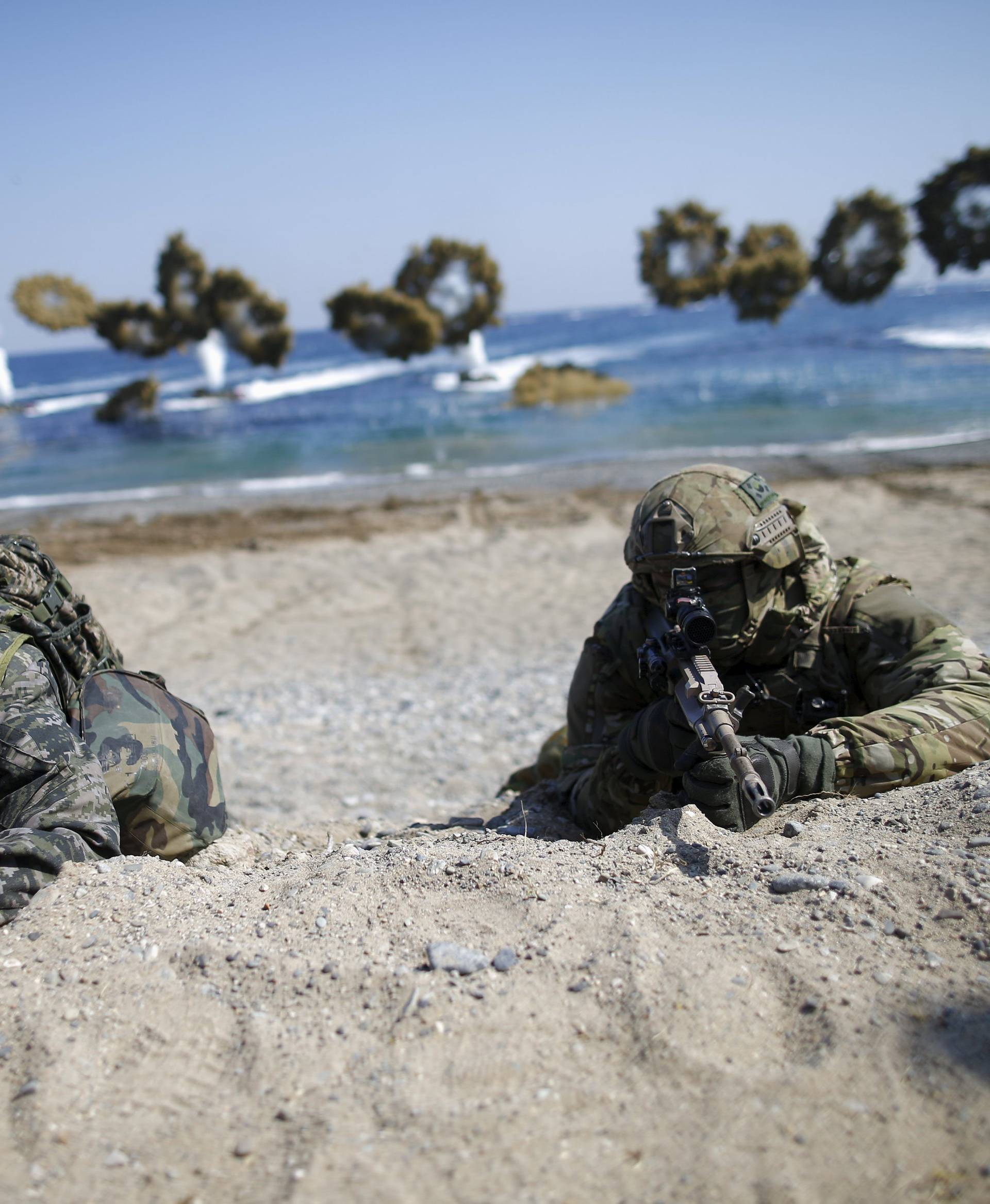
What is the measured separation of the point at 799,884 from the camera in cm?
228

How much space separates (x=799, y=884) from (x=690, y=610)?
928mm

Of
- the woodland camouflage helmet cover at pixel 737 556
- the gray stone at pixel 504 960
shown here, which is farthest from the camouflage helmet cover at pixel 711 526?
the gray stone at pixel 504 960

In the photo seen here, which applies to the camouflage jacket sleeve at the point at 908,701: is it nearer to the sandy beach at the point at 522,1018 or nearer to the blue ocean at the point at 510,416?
the sandy beach at the point at 522,1018

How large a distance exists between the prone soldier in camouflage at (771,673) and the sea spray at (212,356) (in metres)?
39.7

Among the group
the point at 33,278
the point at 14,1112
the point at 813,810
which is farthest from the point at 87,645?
the point at 33,278

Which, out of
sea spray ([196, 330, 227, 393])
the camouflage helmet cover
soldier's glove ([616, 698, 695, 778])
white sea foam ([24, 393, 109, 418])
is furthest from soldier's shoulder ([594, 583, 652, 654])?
white sea foam ([24, 393, 109, 418])

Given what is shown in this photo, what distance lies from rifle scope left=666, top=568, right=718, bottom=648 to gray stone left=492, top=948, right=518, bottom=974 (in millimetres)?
1151

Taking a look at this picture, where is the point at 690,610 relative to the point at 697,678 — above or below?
above

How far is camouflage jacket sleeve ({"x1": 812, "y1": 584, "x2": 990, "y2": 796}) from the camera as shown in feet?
9.42

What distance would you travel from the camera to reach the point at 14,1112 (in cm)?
178

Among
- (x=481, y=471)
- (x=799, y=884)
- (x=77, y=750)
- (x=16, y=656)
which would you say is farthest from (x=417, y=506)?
(x=799, y=884)

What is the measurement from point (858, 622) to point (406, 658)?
4997 mm

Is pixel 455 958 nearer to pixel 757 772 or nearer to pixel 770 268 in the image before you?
pixel 757 772

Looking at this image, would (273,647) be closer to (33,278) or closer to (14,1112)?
(14,1112)
